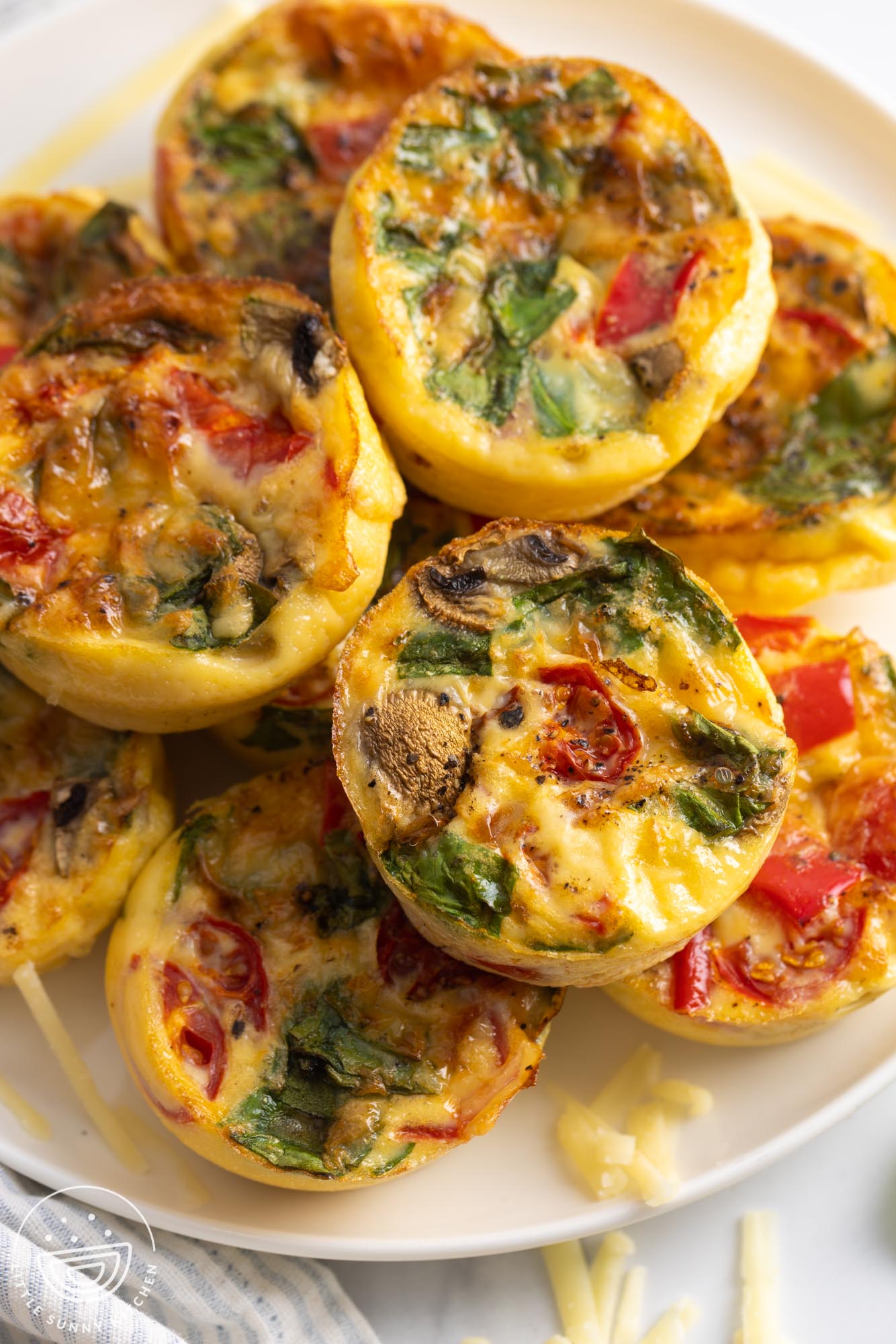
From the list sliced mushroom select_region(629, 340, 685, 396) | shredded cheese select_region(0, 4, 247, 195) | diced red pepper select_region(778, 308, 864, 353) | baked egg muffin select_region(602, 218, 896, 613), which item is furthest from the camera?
shredded cheese select_region(0, 4, 247, 195)

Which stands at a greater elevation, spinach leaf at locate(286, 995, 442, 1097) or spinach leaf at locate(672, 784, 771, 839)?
spinach leaf at locate(672, 784, 771, 839)

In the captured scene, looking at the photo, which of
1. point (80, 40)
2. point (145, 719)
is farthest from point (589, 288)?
point (80, 40)

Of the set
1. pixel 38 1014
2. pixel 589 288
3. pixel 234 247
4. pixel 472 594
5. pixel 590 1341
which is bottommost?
pixel 38 1014

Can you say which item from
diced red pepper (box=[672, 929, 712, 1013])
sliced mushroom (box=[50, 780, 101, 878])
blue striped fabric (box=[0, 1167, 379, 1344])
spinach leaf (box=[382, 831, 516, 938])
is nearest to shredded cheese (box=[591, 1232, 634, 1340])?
blue striped fabric (box=[0, 1167, 379, 1344])

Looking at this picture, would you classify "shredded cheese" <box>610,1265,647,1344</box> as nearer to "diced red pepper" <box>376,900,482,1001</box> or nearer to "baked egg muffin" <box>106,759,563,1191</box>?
"baked egg muffin" <box>106,759,563,1191</box>

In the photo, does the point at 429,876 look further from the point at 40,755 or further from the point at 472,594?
the point at 40,755

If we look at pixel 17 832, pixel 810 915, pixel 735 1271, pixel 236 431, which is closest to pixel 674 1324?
pixel 735 1271

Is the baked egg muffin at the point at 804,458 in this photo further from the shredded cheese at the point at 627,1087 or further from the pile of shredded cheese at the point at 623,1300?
the pile of shredded cheese at the point at 623,1300

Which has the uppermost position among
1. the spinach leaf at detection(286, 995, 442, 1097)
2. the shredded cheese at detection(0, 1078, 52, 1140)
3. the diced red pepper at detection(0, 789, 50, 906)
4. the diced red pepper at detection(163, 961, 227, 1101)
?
the spinach leaf at detection(286, 995, 442, 1097)
